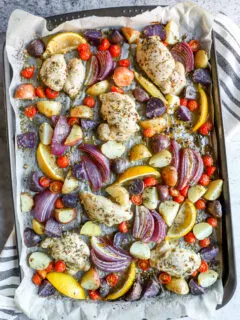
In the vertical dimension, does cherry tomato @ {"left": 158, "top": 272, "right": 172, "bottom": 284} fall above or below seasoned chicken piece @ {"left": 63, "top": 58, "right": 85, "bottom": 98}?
below

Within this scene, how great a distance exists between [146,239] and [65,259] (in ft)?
1.32

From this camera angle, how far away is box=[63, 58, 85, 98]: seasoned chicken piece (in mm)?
2674

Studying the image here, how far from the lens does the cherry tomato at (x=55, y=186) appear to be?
8.75ft

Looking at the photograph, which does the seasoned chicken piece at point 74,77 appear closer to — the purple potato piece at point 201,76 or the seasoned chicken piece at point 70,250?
the purple potato piece at point 201,76

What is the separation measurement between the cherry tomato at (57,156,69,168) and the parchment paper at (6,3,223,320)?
14cm

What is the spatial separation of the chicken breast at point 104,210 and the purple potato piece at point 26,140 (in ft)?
1.14

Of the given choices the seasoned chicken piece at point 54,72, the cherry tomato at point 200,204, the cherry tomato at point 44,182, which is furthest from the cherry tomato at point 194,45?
the cherry tomato at point 44,182

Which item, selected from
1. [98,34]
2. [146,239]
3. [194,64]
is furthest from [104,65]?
[146,239]

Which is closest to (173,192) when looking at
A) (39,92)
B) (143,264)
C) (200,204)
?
(200,204)

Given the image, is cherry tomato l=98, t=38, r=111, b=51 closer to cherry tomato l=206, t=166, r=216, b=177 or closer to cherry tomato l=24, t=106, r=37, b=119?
cherry tomato l=24, t=106, r=37, b=119

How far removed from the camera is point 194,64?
2.75m

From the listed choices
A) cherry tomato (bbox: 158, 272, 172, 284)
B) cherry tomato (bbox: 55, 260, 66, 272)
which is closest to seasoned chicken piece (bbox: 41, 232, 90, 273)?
cherry tomato (bbox: 55, 260, 66, 272)

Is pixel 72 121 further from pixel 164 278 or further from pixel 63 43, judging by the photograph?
pixel 164 278

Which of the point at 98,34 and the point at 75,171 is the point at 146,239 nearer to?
the point at 75,171
